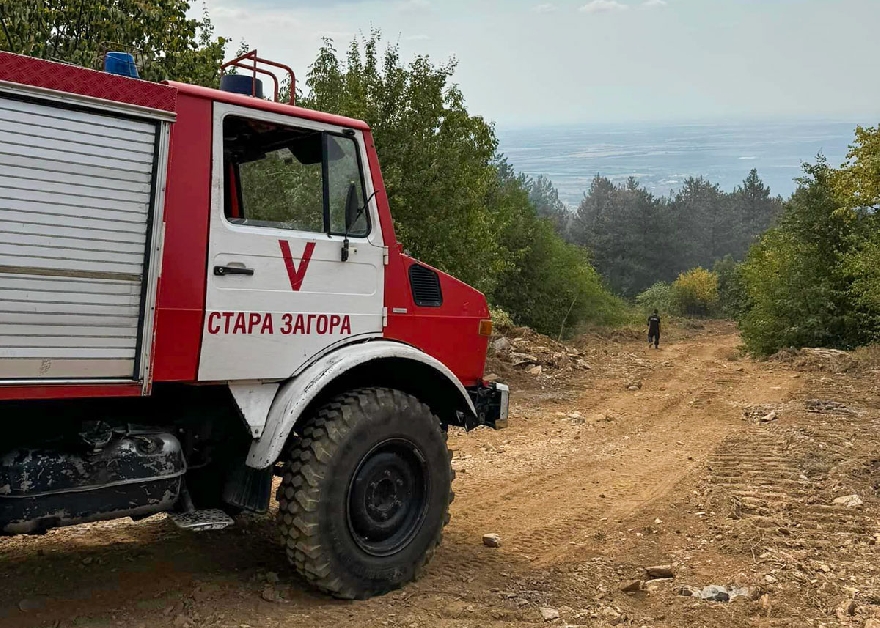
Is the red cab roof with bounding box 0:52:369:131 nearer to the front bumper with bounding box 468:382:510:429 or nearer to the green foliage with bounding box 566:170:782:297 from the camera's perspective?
the front bumper with bounding box 468:382:510:429

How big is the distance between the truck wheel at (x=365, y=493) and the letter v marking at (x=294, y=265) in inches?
28.4

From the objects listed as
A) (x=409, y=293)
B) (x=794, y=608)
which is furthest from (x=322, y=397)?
(x=794, y=608)

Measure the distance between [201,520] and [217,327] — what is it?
1034 mm

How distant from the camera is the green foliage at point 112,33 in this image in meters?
11.1

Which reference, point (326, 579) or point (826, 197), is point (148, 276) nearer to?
point (326, 579)

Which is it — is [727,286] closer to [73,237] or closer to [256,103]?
[256,103]

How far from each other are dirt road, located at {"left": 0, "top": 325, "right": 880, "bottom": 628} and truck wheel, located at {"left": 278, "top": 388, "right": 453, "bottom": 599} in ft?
0.67

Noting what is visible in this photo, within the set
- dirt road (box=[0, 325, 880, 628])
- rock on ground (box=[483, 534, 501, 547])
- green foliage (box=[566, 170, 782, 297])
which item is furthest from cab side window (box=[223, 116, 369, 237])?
green foliage (box=[566, 170, 782, 297])

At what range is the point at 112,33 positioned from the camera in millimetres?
11992

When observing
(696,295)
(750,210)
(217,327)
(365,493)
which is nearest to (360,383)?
(365,493)

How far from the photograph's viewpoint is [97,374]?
375cm

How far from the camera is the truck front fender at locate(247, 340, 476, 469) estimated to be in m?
4.32

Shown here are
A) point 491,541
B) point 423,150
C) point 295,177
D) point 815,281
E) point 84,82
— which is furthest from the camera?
point 815,281

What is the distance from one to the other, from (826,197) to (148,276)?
24242 millimetres
